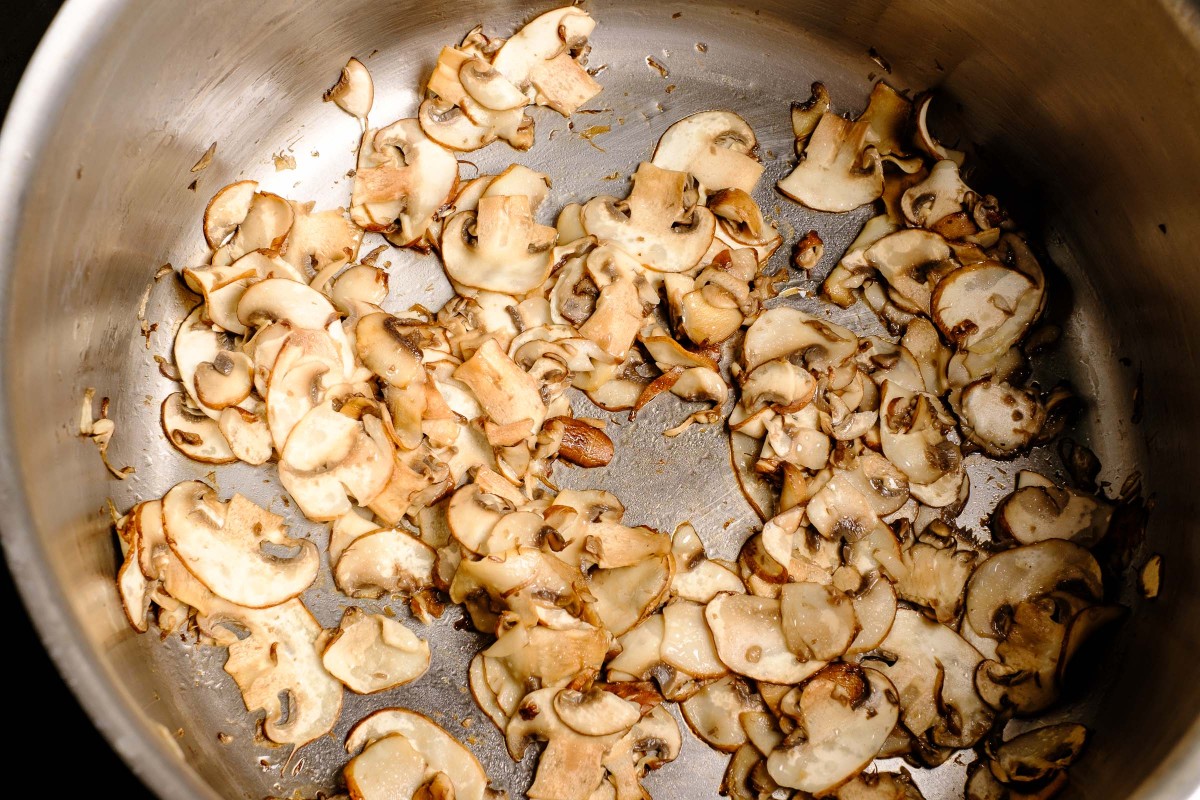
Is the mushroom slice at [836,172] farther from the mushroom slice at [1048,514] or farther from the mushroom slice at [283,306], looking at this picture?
the mushroom slice at [283,306]

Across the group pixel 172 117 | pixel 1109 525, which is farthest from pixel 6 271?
pixel 1109 525

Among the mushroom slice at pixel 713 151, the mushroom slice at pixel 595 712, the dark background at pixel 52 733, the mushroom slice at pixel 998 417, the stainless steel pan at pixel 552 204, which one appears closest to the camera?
the stainless steel pan at pixel 552 204

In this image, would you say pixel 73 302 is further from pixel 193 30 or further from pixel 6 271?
pixel 193 30

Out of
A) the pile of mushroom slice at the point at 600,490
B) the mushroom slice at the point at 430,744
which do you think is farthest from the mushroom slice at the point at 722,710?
the mushroom slice at the point at 430,744

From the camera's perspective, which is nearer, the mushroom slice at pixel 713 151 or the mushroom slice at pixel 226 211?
the mushroom slice at pixel 226 211

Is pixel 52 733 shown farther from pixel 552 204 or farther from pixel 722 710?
pixel 552 204

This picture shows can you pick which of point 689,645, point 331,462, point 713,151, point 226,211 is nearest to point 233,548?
point 331,462
